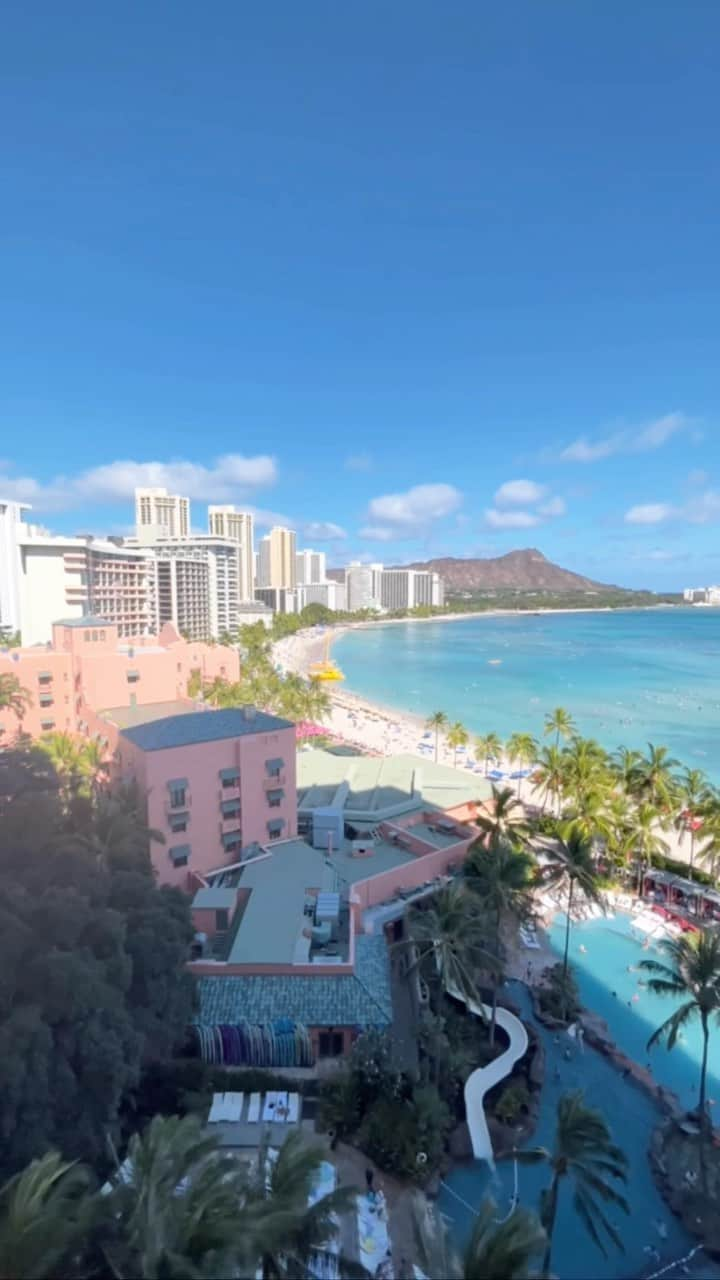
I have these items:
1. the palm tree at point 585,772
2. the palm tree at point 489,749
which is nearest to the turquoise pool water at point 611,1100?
the palm tree at point 585,772

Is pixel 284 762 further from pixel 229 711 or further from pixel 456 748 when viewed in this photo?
pixel 456 748

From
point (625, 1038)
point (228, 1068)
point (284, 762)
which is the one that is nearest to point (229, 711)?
point (284, 762)

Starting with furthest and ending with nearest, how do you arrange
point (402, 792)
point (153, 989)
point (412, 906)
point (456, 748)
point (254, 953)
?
point (456, 748), point (402, 792), point (412, 906), point (254, 953), point (153, 989)

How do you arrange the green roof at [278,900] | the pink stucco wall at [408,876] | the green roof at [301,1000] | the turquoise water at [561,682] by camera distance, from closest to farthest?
1. the green roof at [301,1000]
2. the green roof at [278,900]
3. the pink stucco wall at [408,876]
4. the turquoise water at [561,682]

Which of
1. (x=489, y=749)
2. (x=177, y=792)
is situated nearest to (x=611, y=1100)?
(x=177, y=792)

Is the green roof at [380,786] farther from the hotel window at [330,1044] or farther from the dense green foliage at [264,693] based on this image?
the dense green foliage at [264,693]

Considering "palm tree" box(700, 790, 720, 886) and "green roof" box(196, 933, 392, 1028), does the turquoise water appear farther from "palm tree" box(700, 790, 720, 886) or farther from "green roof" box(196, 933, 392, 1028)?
"green roof" box(196, 933, 392, 1028)
